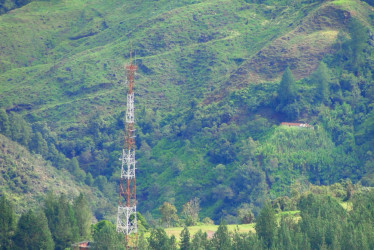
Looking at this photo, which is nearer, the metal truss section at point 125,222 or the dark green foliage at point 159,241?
Answer: the dark green foliage at point 159,241

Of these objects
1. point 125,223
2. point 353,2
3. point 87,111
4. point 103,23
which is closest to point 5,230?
point 125,223

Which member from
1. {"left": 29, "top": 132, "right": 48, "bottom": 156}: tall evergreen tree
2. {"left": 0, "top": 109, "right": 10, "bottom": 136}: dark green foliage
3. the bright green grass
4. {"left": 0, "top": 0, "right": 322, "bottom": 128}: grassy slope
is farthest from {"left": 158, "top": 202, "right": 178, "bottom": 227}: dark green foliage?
{"left": 0, "top": 0, "right": 322, "bottom": 128}: grassy slope

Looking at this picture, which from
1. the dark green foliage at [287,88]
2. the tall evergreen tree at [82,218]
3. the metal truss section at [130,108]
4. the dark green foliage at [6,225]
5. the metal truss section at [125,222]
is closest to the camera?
the dark green foliage at [6,225]

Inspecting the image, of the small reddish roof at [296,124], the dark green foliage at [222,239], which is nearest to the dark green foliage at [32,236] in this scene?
the dark green foliage at [222,239]

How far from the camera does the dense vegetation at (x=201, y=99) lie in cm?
8938

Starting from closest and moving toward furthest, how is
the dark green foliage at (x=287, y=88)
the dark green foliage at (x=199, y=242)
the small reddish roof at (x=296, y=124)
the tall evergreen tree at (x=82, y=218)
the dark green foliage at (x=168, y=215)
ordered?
the dark green foliage at (x=199, y=242) → the tall evergreen tree at (x=82, y=218) → the dark green foliage at (x=168, y=215) → the small reddish roof at (x=296, y=124) → the dark green foliage at (x=287, y=88)

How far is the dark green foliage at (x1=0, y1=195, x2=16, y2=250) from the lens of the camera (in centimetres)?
6034

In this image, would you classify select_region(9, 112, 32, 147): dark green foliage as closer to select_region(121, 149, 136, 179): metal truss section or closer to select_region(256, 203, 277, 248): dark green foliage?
select_region(121, 149, 136, 179): metal truss section

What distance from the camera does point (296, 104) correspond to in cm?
9400

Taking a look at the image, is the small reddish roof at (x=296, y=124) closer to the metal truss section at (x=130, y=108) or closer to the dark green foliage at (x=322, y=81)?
the dark green foliage at (x=322, y=81)

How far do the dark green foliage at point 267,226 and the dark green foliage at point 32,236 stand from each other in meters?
12.3

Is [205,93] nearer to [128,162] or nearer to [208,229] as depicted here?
[208,229]

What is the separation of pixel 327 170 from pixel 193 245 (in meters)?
32.7

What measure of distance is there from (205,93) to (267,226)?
46445mm
